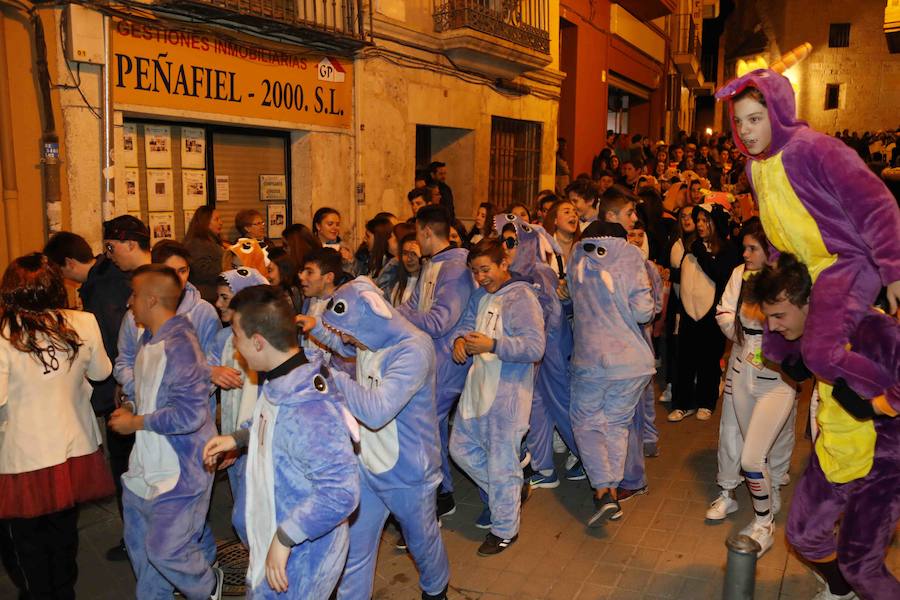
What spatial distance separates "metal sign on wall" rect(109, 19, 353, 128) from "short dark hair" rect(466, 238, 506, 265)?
4.80 metres

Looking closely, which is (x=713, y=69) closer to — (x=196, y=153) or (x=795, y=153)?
(x=196, y=153)

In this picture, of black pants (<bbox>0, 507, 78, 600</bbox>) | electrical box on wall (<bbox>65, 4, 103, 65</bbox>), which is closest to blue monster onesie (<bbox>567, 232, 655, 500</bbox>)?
black pants (<bbox>0, 507, 78, 600</bbox>)

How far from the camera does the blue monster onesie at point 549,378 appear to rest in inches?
242

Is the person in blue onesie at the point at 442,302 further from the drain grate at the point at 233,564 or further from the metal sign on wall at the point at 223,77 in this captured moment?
the metal sign on wall at the point at 223,77

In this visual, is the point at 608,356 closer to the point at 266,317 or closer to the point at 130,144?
the point at 266,317

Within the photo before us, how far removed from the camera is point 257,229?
799 cm

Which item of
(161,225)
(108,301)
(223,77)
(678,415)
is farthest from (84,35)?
(678,415)

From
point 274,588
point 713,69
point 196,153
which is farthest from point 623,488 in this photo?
point 713,69

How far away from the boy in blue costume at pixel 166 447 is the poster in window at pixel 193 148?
557cm

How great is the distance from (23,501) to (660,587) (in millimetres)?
3590

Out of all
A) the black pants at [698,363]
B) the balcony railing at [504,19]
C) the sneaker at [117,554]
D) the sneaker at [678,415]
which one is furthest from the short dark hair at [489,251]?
the balcony railing at [504,19]

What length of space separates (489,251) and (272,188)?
6.36 m

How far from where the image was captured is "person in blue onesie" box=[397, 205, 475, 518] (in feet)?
17.4

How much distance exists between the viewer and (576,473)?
6500 millimetres
